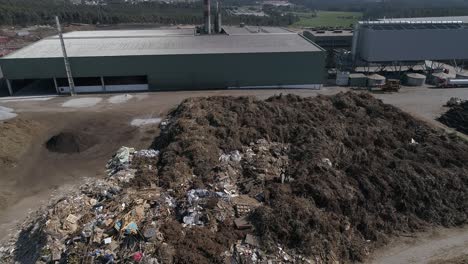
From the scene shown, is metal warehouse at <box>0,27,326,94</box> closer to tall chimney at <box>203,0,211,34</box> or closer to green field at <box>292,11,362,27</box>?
tall chimney at <box>203,0,211,34</box>

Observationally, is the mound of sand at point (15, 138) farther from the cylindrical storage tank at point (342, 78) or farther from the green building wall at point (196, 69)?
the cylindrical storage tank at point (342, 78)

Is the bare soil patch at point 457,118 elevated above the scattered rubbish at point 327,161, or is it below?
below

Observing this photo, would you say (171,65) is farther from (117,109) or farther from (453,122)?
(453,122)

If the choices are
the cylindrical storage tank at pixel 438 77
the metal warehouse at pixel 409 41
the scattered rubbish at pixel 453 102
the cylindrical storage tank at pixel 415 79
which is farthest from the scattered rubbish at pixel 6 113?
the cylindrical storage tank at pixel 438 77

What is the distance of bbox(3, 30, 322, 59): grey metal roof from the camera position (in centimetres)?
4194

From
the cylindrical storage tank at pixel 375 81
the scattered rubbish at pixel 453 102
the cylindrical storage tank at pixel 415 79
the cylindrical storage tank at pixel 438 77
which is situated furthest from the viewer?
the cylindrical storage tank at pixel 438 77

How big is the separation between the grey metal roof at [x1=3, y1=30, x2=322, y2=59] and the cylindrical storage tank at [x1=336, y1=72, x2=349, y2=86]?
495cm

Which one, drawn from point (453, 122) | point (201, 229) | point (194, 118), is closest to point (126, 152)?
point (194, 118)

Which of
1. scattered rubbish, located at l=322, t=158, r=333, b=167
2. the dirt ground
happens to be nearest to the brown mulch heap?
scattered rubbish, located at l=322, t=158, r=333, b=167

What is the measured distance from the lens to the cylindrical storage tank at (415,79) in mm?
45625

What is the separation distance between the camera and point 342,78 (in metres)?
45.2

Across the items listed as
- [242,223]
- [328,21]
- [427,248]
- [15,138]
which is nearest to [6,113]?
[15,138]

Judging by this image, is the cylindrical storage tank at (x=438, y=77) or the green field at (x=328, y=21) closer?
the cylindrical storage tank at (x=438, y=77)

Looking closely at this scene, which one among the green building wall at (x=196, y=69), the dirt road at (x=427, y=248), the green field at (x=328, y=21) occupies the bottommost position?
the dirt road at (x=427, y=248)
